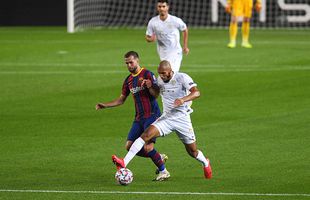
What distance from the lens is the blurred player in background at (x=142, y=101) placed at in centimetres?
1219

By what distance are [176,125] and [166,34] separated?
25.0ft

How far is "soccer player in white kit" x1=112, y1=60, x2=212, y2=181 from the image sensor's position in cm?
1183

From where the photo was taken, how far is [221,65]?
26.3 meters

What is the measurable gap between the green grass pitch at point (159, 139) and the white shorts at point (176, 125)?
0.58 meters

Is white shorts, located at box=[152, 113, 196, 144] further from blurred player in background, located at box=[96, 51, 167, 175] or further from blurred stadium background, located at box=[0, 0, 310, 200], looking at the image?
blurred stadium background, located at box=[0, 0, 310, 200]

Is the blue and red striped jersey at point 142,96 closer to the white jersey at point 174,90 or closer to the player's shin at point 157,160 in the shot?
the white jersey at point 174,90

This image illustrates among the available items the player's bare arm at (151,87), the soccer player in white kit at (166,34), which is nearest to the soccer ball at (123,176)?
the player's bare arm at (151,87)

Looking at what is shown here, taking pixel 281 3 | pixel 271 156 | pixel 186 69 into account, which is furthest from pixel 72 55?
pixel 271 156

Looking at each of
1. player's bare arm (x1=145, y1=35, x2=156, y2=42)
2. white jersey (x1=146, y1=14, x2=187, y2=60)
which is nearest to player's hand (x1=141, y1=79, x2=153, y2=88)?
player's bare arm (x1=145, y1=35, x2=156, y2=42)

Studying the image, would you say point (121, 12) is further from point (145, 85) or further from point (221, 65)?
point (145, 85)

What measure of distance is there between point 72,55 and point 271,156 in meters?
16.6

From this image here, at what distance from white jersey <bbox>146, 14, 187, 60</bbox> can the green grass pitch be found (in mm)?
1288

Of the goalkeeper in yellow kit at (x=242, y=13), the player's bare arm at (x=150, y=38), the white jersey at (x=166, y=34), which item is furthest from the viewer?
the goalkeeper in yellow kit at (x=242, y=13)

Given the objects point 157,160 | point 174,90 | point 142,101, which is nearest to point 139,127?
point 142,101
